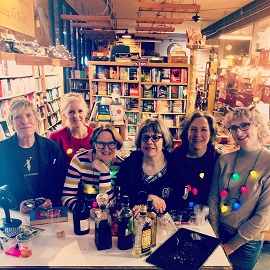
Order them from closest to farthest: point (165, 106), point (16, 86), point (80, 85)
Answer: point (16, 86) → point (165, 106) → point (80, 85)

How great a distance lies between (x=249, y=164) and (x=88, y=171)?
3.65 feet

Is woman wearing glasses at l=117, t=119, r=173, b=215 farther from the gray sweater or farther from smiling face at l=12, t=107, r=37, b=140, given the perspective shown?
smiling face at l=12, t=107, r=37, b=140

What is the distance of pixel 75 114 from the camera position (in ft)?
8.73

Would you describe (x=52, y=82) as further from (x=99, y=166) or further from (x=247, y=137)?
(x=247, y=137)

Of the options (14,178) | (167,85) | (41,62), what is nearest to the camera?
(14,178)

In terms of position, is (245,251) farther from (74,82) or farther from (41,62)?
(74,82)

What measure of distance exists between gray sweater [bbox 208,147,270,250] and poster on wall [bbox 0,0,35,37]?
2582 millimetres

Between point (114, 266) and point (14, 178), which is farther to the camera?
point (14, 178)

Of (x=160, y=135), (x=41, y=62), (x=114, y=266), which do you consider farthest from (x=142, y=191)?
(x=41, y=62)

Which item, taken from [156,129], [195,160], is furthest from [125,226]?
[195,160]

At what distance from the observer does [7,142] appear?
2109mm

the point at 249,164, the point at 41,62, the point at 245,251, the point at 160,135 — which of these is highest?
the point at 41,62

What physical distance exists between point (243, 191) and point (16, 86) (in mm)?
4221

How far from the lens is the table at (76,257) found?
143 centimetres
